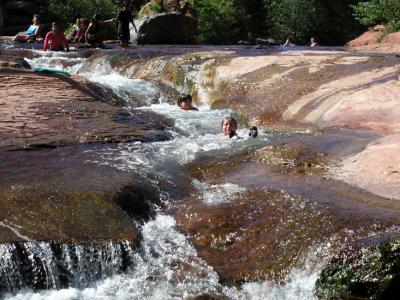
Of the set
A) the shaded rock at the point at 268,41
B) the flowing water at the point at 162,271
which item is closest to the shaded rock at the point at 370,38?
the shaded rock at the point at 268,41

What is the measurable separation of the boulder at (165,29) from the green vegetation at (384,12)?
689 centimetres

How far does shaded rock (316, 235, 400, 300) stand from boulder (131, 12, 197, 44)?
19.5 metres

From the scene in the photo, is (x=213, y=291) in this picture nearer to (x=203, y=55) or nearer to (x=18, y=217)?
(x=18, y=217)

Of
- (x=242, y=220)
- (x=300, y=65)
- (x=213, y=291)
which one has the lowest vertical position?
(x=213, y=291)

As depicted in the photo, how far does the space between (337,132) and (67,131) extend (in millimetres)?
4157

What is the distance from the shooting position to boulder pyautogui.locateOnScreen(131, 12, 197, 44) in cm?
2400

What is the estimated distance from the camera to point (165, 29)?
2456 centimetres

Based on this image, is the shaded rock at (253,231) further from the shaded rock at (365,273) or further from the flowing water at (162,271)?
the shaded rock at (365,273)

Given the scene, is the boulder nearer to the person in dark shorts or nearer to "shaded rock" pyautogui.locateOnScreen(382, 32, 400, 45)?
the person in dark shorts

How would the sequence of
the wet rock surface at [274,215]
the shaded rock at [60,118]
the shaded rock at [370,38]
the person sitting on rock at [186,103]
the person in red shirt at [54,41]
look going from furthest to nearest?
1. the shaded rock at [370,38]
2. the person in red shirt at [54,41]
3. the person sitting on rock at [186,103]
4. the shaded rock at [60,118]
5. the wet rock surface at [274,215]

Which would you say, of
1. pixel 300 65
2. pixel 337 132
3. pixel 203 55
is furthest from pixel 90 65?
pixel 337 132

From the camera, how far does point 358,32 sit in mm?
29688

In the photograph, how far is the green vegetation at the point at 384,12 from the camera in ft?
76.3

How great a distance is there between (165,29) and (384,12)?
8497 millimetres
